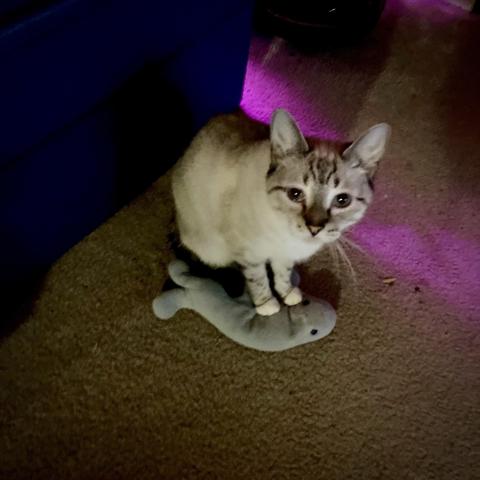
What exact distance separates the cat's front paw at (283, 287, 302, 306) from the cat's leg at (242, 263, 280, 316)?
3 centimetres

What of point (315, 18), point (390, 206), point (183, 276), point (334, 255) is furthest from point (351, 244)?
point (315, 18)

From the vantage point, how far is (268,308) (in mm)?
1180

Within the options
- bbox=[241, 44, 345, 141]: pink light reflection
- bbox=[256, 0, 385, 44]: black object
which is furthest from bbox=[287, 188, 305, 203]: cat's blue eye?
bbox=[256, 0, 385, 44]: black object

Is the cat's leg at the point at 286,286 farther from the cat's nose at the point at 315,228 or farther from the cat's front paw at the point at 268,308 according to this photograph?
the cat's nose at the point at 315,228

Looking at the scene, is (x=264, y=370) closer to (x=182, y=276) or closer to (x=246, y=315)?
(x=246, y=315)

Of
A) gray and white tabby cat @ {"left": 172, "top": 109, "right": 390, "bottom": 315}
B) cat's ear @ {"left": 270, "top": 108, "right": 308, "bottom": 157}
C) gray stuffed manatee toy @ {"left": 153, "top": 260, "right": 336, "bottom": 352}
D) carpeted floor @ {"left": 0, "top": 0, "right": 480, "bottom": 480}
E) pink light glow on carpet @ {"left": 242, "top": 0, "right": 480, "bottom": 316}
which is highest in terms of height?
cat's ear @ {"left": 270, "top": 108, "right": 308, "bottom": 157}

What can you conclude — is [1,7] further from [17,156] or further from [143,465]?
[143,465]

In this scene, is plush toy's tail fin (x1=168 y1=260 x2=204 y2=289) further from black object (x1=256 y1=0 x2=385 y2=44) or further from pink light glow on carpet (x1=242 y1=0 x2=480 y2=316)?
black object (x1=256 y1=0 x2=385 y2=44)

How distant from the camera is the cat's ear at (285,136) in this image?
91 cm

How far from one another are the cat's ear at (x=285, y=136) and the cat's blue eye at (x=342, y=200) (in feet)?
0.31

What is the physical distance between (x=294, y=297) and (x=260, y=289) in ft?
0.28

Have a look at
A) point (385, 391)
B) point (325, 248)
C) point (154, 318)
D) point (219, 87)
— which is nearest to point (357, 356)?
point (385, 391)

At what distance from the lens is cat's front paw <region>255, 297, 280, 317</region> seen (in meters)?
1.18

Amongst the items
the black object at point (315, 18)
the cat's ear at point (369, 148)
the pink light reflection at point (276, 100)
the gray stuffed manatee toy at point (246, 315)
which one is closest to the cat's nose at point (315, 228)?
the cat's ear at point (369, 148)
